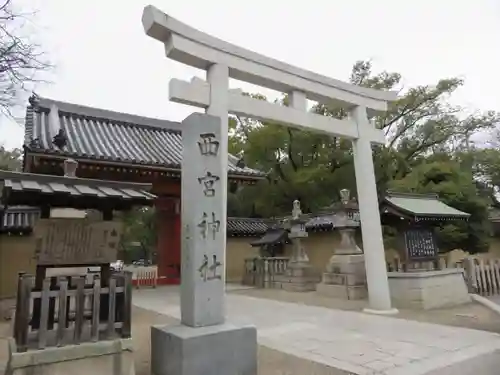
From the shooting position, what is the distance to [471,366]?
4.38 metres

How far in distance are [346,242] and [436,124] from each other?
12382 millimetres

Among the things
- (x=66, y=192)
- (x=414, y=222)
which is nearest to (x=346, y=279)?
(x=414, y=222)

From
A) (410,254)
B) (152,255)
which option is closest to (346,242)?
(410,254)

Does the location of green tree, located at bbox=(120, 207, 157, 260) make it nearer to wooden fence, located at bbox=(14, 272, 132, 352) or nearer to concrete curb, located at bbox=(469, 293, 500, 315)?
concrete curb, located at bbox=(469, 293, 500, 315)

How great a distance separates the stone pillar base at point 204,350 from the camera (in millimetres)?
3723

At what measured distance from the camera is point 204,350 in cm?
381

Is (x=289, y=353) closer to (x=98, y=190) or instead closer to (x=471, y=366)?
(x=471, y=366)

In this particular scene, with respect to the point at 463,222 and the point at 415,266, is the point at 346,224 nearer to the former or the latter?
the point at 415,266

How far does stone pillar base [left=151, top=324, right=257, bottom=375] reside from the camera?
3723 mm

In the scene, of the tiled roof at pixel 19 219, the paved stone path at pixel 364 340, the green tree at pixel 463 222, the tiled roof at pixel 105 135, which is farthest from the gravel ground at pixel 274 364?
the green tree at pixel 463 222

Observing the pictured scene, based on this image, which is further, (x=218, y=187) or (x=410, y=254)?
(x=410, y=254)

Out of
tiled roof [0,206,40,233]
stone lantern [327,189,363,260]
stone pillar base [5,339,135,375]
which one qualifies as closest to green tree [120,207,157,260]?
tiled roof [0,206,40,233]

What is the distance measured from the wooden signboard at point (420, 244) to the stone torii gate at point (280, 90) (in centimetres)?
179

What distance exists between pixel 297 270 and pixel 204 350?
9.39m
